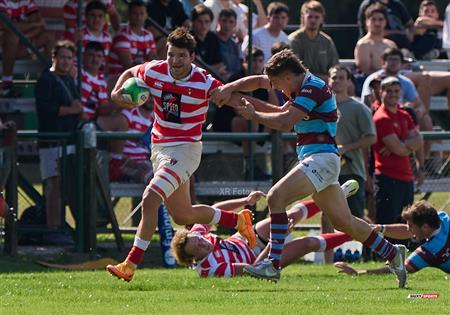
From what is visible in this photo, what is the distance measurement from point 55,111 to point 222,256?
3.72m

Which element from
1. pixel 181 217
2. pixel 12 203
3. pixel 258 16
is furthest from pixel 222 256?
pixel 258 16

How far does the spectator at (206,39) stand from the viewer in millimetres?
17781

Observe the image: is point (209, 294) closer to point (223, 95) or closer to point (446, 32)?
point (223, 95)

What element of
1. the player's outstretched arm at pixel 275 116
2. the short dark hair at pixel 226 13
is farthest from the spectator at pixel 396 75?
the player's outstretched arm at pixel 275 116

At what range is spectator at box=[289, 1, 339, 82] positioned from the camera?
17828mm

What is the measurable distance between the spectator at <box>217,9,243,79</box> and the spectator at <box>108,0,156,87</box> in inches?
41.7

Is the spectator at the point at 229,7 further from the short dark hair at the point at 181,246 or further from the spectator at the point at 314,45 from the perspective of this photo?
the short dark hair at the point at 181,246

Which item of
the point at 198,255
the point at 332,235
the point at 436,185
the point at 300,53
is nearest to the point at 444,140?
the point at 436,185

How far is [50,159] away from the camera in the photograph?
51.6ft

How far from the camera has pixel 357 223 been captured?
455 inches

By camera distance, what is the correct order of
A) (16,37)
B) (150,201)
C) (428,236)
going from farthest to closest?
(16,37) < (428,236) < (150,201)

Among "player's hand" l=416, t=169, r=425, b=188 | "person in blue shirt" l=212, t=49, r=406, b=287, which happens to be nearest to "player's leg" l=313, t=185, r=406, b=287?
"person in blue shirt" l=212, t=49, r=406, b=287

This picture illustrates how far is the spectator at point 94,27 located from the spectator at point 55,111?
2.82 ft

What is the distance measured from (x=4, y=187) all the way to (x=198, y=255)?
11.6 ft
